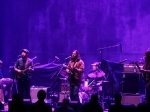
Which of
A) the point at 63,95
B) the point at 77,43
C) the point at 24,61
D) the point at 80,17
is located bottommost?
the point at 63,95

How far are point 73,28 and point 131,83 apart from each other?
6066 millimetres

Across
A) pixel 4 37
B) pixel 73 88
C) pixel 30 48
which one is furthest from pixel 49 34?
pixel 73 88

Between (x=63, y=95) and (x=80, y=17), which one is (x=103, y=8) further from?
(x=63, y=95)

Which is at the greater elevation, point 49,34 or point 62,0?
point 62,0

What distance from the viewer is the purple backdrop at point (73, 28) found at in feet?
57.6

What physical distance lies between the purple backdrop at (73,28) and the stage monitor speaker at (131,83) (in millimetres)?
4560

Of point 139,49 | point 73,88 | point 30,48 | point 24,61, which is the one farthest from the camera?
point 30,48

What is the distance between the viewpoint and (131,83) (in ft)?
42.4

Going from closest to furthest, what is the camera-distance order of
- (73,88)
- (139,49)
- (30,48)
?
(73,88) < (139,49) < (30,48)

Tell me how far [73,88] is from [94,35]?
583 cm

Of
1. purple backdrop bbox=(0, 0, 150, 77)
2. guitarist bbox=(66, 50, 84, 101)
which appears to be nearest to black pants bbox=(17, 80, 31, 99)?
guitarist bbox=(66, 50, 84, 101)

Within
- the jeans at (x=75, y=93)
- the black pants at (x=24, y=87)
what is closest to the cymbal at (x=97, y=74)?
the jeans at (x=75, y=93)

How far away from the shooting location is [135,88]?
12891mm

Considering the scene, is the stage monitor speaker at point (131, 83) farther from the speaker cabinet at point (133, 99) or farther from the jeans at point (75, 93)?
the jeans at point (75, 93)
